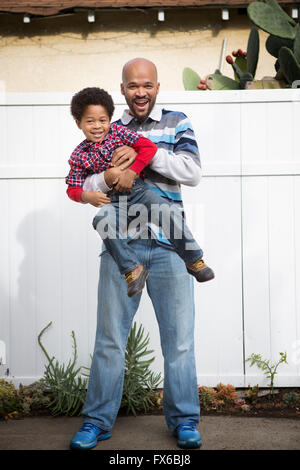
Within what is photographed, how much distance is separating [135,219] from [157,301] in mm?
444

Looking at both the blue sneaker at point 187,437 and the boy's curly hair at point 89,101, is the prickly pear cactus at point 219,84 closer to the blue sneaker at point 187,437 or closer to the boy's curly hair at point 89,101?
the boy's curly hair at point 89,101

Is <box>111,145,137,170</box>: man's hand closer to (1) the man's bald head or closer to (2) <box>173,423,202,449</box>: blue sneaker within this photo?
(1) the man's bald head

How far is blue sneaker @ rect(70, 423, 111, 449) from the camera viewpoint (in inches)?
109

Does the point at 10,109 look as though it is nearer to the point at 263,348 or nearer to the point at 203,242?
the point at 203,242

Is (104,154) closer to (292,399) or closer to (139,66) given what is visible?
(139,66)

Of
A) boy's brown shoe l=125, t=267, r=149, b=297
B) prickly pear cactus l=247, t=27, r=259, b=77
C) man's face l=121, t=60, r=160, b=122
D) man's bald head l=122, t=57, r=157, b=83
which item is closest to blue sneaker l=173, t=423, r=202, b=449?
boy's brown shoe l=125, t=267, r=149, b=297

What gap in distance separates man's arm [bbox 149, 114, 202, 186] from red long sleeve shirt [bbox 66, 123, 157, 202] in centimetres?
6

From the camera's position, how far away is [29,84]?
621cm

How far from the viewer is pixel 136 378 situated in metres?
3.47

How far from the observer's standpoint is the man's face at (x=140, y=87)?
9.27 ft

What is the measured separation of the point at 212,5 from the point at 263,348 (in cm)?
382

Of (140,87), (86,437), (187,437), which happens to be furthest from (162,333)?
(140,87)

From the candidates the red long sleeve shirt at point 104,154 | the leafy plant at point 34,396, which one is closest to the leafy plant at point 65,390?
the leafy plant at point 34,396

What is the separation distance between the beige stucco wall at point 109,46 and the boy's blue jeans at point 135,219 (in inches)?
145
